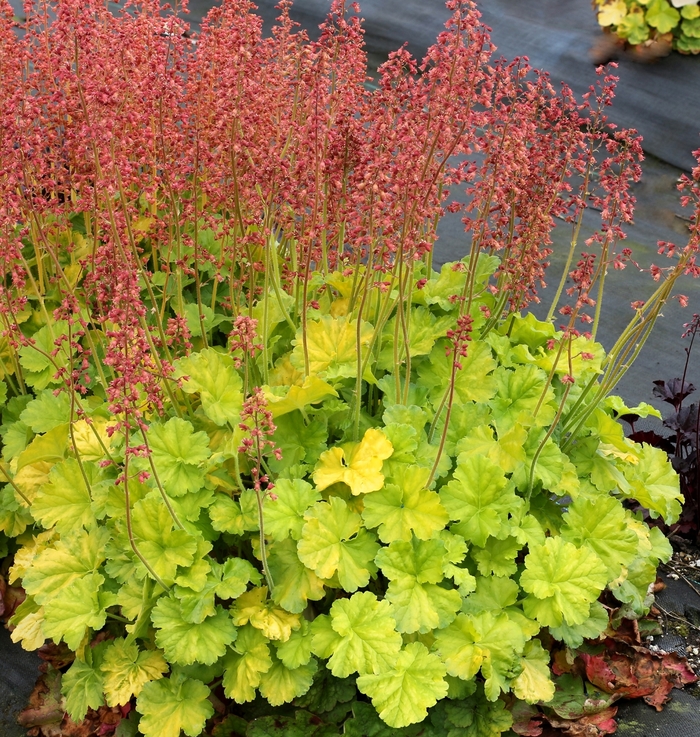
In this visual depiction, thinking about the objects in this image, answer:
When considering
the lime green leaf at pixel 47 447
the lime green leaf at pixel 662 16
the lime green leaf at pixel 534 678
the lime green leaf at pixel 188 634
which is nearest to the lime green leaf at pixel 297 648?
the lime green leaf at pixel 188 634

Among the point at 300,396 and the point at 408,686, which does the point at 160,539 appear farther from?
the point at 408,686

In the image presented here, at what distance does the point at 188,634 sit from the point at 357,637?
18.2 inches

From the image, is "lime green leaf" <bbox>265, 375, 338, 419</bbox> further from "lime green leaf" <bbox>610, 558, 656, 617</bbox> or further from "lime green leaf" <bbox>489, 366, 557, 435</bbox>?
"lime green leaf" <bbox>610, 558, 656, 617</bbox>

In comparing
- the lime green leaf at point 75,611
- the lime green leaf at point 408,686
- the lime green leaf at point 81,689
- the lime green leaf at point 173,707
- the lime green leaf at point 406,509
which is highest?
the lime green leaf at point 406,509

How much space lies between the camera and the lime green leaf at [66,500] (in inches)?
100

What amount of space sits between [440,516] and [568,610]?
0.45 meters

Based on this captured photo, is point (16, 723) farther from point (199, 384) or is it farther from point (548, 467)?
point (548, 467)

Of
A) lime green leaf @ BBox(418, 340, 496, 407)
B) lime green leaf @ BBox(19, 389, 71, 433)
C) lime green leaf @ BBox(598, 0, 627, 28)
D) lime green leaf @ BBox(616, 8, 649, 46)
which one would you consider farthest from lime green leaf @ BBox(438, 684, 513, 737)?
lime green leaf @ BBox(598, 0, 627, 28)

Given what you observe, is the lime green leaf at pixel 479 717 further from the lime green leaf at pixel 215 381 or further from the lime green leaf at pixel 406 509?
the lime green leaf at pixel 215 381

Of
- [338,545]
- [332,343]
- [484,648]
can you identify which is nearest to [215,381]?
[332,343]

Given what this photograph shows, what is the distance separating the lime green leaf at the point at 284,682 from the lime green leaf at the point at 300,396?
2.38 ft

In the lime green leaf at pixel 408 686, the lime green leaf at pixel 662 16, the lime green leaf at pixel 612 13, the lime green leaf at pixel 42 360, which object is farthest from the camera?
the lime green leaf at pixel 612 13

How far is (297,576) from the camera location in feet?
7.74

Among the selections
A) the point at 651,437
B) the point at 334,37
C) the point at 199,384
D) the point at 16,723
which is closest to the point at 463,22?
the point at 334,37
